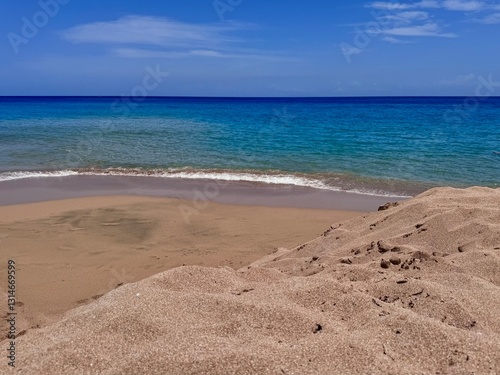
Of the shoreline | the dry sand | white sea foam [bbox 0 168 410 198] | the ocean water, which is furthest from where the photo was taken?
the ocean water

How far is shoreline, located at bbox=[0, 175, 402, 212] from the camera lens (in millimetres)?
11102

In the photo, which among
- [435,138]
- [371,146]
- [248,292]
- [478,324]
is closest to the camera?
[478,324]

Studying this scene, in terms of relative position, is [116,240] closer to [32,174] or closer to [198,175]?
[198,175]

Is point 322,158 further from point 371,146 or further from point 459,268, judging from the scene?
point 459,268

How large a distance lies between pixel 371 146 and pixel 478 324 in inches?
701

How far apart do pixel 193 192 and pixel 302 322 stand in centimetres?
910

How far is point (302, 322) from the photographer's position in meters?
3.39

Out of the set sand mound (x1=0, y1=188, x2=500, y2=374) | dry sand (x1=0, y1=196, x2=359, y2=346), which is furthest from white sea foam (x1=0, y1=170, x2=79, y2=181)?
sand mound (x1=0, y1=188, x2=500, y2=374)

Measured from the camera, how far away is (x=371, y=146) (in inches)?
805

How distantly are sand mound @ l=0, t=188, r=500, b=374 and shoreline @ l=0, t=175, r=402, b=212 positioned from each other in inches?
233

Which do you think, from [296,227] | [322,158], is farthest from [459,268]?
[322,158]

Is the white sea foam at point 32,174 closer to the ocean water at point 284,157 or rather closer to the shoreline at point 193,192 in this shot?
the ocean water at point 284,157

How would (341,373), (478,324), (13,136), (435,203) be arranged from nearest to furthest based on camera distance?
(341,373), (478,324), (435,203), (13,136)

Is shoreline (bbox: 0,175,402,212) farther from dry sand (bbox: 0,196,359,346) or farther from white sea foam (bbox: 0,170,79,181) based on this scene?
dry sand (bbox: 0,196,359,346)
